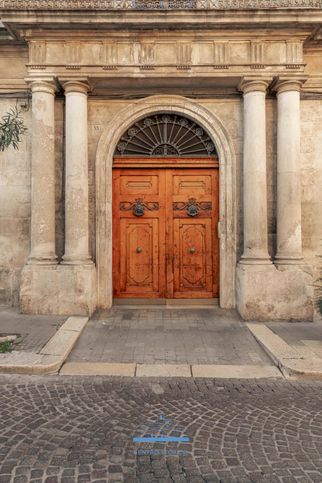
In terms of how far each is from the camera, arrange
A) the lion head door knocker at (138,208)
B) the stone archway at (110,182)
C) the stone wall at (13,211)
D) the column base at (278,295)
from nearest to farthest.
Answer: the column base at (278,295)
the stone archway at (110,182)
the stone wall at (13,211)
the lion head door knocker at (138,208)

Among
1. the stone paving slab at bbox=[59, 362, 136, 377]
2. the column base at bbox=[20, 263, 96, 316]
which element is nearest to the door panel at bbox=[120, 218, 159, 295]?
the column base at bbox=[20, 263, 96, 316]

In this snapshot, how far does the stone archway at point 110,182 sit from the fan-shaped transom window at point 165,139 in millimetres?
238

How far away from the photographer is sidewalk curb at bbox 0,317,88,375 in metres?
4.62

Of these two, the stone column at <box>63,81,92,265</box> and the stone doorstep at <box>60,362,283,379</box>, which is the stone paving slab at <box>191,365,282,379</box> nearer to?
the stone doorstep at <box>60,362,283,379</box>

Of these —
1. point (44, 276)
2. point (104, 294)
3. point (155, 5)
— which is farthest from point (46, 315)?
point (155, 5)

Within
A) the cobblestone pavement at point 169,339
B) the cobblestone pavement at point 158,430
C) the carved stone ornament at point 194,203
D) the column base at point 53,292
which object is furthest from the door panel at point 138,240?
the cobblestone pavement at point 158,430

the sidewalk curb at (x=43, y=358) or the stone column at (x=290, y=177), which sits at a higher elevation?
the stone column at (x=290, y=177)

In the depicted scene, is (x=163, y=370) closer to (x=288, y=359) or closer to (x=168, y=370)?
(x=168, y=370)

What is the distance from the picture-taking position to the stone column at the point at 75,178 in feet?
24.3

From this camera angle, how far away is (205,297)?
8156 millimetres

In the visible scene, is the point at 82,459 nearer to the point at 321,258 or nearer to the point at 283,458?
the point at 283,458

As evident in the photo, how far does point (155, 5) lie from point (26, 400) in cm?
805

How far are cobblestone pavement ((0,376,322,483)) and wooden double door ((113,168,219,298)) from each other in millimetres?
3753

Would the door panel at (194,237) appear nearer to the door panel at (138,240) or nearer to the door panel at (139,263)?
the door panel at (138,240)
